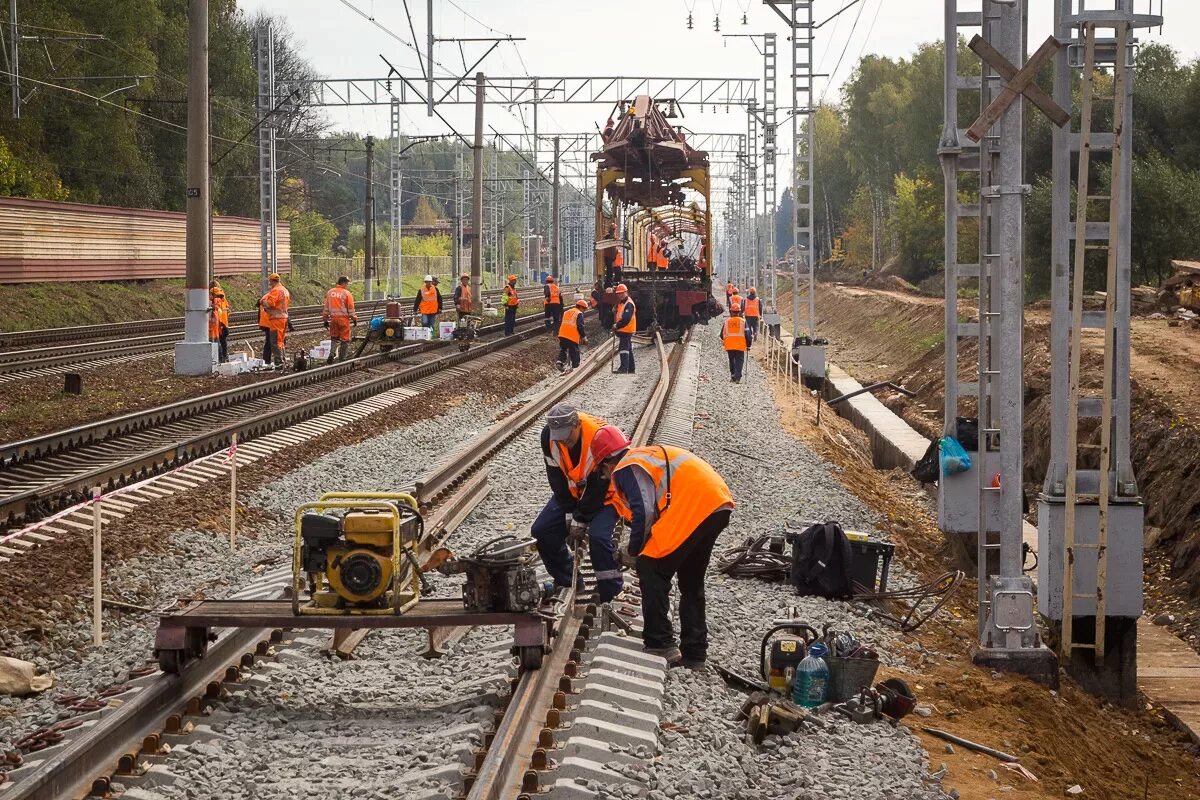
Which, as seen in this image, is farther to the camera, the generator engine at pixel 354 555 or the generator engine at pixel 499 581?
the generator engine at pixel 499 581

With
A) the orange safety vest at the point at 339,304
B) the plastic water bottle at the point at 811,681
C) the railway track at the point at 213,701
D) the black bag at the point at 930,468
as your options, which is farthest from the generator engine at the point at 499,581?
the orange safety vest at the point at 339,304

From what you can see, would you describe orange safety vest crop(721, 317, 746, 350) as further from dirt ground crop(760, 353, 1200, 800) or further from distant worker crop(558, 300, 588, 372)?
dirt ground crop(760, 353, 1200, 800)

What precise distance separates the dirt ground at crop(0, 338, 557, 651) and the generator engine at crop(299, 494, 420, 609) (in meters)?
A: 2.11

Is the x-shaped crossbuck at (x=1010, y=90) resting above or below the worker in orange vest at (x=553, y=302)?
above

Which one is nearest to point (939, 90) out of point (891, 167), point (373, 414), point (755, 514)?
point (891, 167)

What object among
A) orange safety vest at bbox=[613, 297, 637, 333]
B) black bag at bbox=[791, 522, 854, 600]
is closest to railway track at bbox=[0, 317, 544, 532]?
orange safety vest at bbox=[613, 297, 637, 333]

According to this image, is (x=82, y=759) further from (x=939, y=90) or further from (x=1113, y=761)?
(x=939, y=90)

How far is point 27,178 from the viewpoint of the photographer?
40875 millimetres

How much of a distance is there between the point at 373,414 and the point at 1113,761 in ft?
39.4

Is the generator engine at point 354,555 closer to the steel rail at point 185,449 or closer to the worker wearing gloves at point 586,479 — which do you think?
the worker wearing gloves at point 586,479

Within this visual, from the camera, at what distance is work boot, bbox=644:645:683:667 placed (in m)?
7.54

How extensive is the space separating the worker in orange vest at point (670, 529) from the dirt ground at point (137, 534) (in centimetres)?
348

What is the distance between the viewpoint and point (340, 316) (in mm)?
24031

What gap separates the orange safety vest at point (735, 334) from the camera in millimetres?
24594
